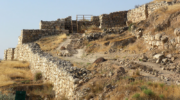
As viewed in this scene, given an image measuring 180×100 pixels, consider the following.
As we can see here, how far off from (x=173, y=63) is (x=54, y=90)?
630cm

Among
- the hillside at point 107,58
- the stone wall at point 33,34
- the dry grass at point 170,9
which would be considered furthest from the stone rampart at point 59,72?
the dry grass at point 170,9

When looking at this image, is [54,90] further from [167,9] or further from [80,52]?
[167,9]

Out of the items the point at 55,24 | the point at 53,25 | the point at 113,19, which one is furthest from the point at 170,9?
the point at 53,25

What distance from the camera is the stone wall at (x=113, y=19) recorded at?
22.9 metres

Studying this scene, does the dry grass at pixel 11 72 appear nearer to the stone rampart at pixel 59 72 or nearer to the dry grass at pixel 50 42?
the stone rampart at pixel 59 72

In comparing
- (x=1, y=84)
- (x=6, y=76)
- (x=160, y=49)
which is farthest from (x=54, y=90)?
(x=160, y=49)

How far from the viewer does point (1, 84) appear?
476 inches

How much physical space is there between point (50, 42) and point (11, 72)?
19.8ft

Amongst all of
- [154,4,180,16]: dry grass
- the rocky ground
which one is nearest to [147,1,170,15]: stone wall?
[154,4,180,16]: dry grass

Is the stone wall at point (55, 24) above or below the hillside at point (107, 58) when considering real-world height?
above

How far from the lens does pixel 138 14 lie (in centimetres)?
2045

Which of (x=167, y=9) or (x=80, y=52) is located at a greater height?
(x=167, y=9)

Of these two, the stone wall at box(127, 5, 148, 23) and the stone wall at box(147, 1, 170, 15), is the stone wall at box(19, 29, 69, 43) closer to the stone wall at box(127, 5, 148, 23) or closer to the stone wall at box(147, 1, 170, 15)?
the stone wall at box(127, 5, 148, 23)

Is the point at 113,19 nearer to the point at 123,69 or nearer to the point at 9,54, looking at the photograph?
the point at 9,54
